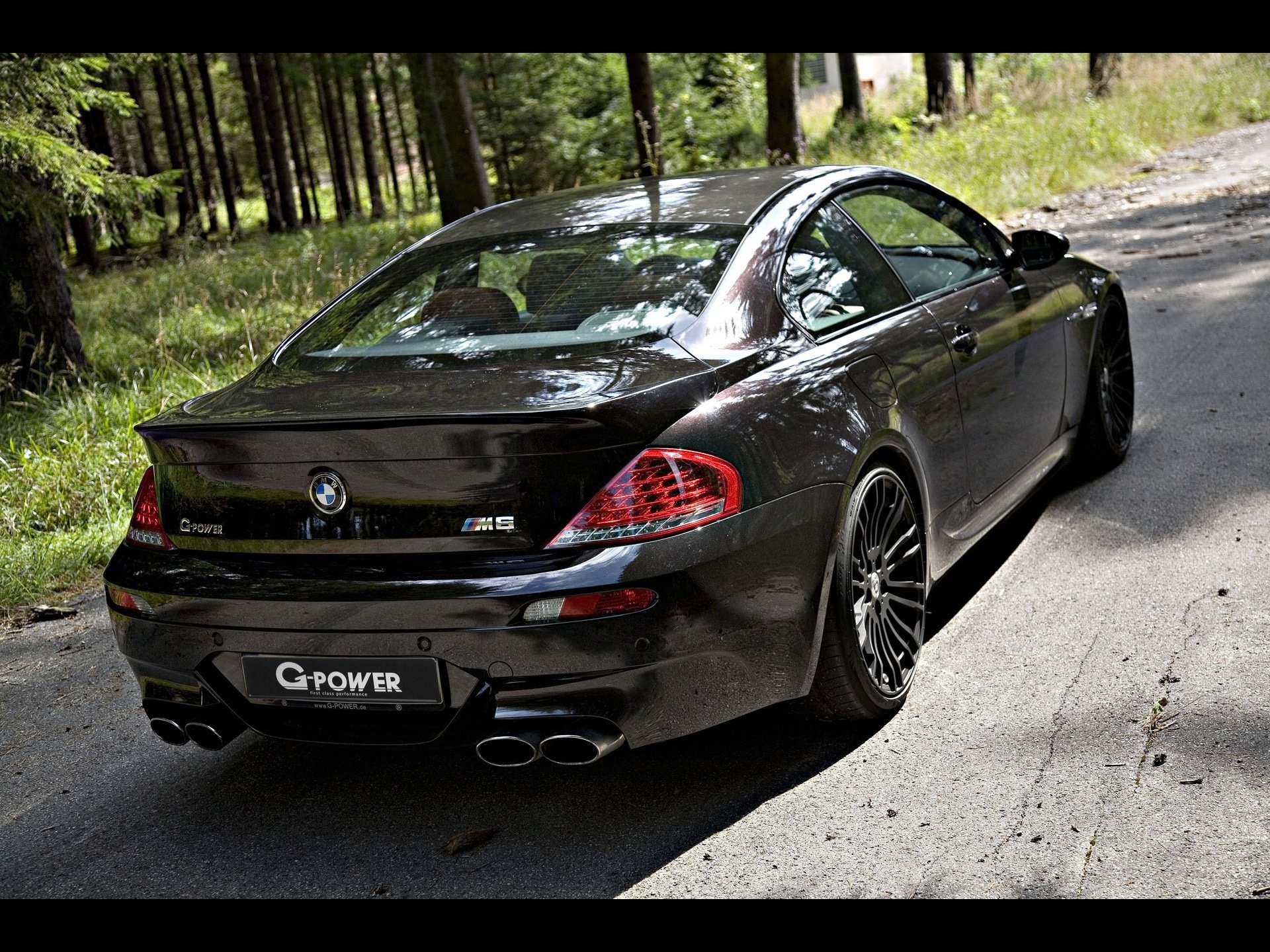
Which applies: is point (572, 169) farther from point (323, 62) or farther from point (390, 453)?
point (390, 453)

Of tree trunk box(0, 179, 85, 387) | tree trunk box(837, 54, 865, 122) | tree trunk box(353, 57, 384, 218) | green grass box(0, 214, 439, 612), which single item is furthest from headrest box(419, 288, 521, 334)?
tree trunk box(353, 57, 384, 218)

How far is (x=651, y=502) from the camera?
112 inches

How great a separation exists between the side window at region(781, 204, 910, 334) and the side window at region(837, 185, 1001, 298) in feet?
1.09

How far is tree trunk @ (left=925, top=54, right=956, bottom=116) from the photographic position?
21.5 metres

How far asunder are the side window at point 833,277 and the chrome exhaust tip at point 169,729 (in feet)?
6.41

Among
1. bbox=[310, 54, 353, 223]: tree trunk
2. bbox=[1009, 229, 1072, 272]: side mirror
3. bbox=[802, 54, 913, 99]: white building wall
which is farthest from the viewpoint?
bbox=[802, 54, 913, 99]: white building wall

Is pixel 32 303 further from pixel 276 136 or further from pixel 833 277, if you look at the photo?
pixel 276 136

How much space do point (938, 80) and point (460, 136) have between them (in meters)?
9.79

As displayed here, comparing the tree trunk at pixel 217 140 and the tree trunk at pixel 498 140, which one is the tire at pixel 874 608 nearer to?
the tree trunk at pixel 498 140

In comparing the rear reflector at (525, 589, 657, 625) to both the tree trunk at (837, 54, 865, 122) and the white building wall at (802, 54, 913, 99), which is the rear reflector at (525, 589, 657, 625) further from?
the white building wall at (802, 54, 913, 99)

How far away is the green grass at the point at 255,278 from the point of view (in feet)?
21.2

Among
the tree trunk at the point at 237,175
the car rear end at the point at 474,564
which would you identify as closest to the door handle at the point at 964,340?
the car rear end at the point at 474,564

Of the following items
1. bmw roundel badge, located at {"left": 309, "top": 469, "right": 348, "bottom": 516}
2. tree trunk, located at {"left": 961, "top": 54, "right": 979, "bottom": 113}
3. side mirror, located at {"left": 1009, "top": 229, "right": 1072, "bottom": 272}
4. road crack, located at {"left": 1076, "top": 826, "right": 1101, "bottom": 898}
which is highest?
tree trunk, located at {"left": 961, "top": 54, "right": 979, "bottom": 113}

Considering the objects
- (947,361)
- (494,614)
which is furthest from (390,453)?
(947,361)
